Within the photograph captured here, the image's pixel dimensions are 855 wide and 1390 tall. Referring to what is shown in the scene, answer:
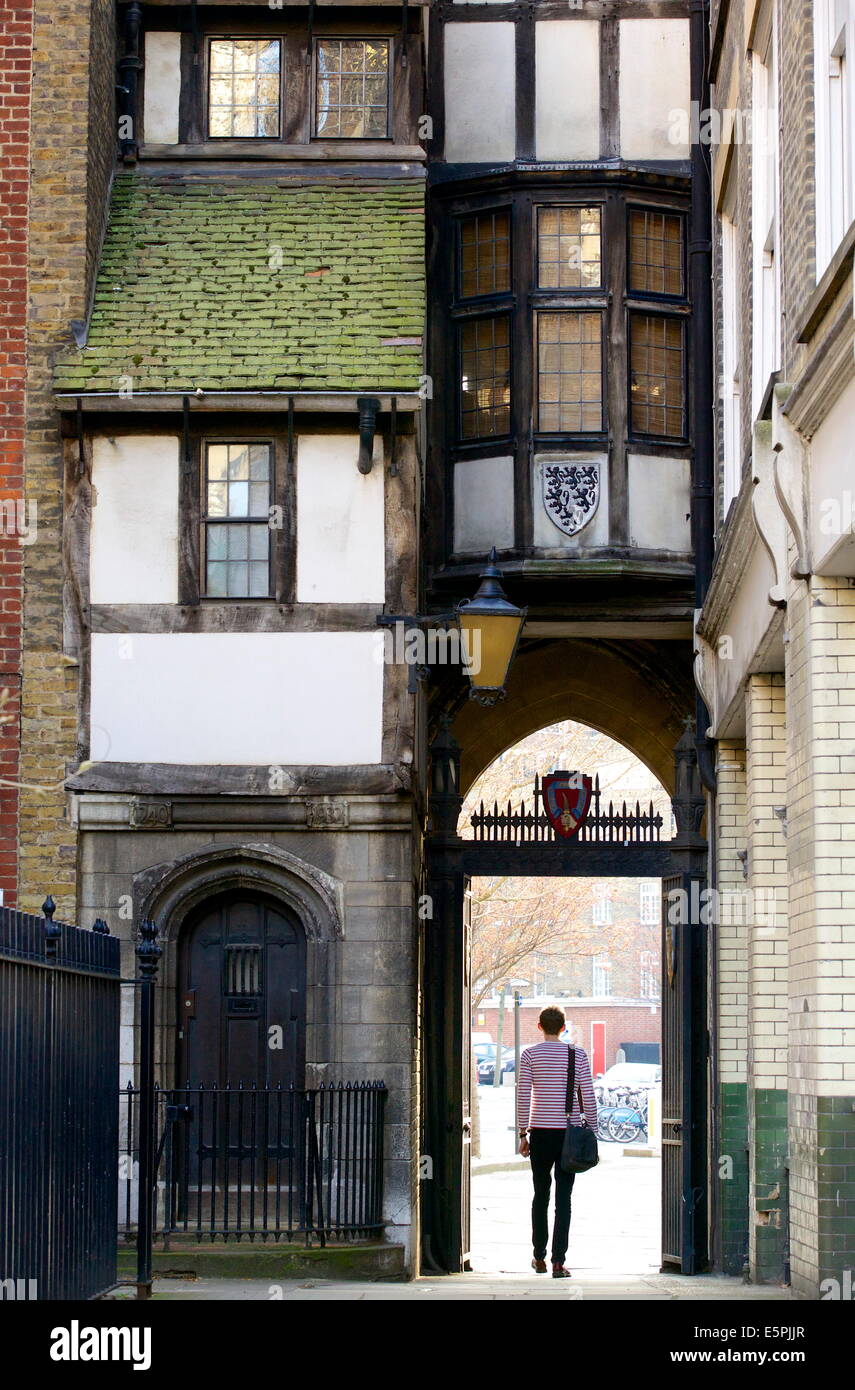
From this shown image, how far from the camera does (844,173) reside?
10.3 meters

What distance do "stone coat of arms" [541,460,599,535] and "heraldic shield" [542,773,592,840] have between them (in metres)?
2.76

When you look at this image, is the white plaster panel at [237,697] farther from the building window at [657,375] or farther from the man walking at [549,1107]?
the building window at [657,375]

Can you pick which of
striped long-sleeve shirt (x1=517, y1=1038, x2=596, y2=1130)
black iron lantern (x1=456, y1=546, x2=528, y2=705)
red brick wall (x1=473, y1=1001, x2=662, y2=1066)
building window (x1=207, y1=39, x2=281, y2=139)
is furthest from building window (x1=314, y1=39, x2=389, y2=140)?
red brick wall (x1=473, y1=1001, x2=662, y2=1066)

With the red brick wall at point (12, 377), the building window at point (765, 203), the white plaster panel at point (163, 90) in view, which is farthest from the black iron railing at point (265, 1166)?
the white plaster panel at point (163, 90)

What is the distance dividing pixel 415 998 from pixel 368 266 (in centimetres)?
621

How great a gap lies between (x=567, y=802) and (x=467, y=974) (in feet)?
6.79

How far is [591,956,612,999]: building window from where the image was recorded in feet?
291

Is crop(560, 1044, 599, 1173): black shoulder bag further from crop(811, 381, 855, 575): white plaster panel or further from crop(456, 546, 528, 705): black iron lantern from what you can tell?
crop(811, 381, 855, 575): white plaster panel

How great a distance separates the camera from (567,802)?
64.3ft

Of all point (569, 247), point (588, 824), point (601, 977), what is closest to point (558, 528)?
point (569, 247)

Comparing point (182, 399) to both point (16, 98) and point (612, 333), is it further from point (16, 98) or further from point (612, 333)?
point (612, 333)

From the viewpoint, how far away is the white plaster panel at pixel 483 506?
18406mm

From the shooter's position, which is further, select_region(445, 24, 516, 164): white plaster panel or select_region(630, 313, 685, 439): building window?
select_region(445, 24, 516, 164): white plaster panel

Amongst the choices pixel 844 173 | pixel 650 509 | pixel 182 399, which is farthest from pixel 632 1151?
pixel 844 173
